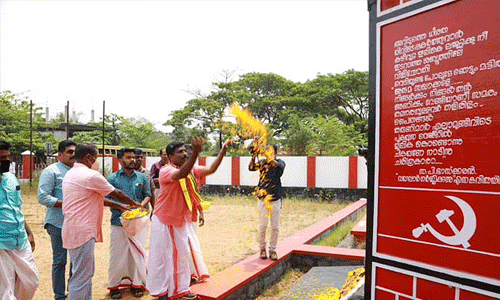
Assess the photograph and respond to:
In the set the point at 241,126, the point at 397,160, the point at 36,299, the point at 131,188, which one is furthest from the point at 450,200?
the point at 241,126

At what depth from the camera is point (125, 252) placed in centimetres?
468

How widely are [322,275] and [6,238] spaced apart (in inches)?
148

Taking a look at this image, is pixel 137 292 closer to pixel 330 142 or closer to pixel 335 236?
pixel 335 236

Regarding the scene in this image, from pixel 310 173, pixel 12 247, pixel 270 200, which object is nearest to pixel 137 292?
pixel 12 247

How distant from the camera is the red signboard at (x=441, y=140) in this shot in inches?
64.7

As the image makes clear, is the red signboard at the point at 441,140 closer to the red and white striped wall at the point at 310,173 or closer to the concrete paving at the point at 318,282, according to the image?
the concrete paving at the point at 318,282

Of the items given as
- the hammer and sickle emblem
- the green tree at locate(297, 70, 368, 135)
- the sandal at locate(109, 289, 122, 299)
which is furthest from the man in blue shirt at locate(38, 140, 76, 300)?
the green tree at locate(297, 70, 368, 135)

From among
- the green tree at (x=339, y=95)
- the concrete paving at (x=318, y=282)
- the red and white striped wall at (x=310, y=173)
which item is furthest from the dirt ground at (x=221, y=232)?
the green tree at (x=339, y=95)

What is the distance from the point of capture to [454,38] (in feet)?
5.77

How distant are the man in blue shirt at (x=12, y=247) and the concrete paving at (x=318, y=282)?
2.82m

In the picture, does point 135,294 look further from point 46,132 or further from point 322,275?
point 46,132

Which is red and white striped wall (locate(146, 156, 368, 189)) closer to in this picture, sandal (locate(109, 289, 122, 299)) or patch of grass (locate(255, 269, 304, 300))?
patch of grass (locate(255, 269, 304, 300))

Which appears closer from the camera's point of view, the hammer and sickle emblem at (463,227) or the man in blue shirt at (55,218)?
the hammer and sickle emblem at (463,227)

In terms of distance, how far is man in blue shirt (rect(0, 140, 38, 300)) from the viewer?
3.32 m
